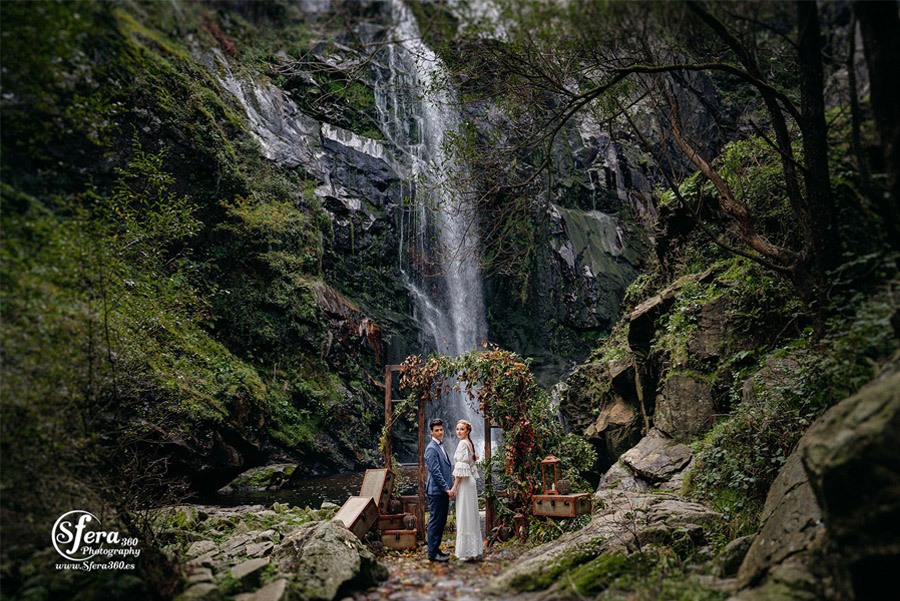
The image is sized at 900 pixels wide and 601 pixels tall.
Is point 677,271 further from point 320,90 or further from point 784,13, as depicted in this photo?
point 320,90

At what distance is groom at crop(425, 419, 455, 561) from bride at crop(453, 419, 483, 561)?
0.52 feet

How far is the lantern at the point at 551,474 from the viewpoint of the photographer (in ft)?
25.7

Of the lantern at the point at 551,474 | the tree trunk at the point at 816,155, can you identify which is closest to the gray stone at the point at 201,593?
the lantern at the point at 551,474

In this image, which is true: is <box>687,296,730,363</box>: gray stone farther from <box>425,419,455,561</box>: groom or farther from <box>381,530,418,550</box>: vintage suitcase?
<box>381,530,418,550</box>: vintage suitcase

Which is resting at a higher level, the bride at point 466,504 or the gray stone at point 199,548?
the bride at point 466,504

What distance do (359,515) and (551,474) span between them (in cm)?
292

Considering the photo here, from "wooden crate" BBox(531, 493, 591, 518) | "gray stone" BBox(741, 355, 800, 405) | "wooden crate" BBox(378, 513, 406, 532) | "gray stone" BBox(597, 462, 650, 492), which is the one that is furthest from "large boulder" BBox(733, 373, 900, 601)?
"wooden crate" BBox(378, 513, 406, 532)

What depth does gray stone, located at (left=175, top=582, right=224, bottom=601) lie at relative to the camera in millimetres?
4613

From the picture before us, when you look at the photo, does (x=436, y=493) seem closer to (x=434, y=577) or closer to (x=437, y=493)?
(x=437, y=493)

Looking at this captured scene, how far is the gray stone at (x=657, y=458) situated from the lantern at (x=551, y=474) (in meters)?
1.55

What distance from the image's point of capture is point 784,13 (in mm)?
5309

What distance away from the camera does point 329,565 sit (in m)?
5.36
